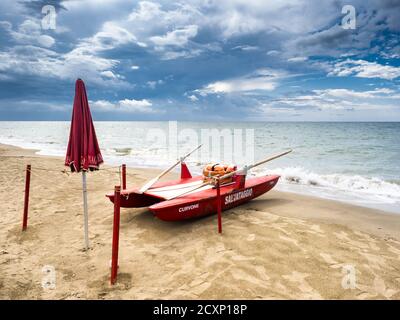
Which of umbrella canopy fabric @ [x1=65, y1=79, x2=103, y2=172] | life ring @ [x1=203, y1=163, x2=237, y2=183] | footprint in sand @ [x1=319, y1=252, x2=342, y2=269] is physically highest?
umbrella canopy fabric @ [x1=65, y1=79, x2=103, y2=172]

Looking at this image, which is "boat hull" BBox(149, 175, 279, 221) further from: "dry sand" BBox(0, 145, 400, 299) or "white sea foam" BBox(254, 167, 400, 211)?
"white sea foam" BBox(254, 167, 400, 211)

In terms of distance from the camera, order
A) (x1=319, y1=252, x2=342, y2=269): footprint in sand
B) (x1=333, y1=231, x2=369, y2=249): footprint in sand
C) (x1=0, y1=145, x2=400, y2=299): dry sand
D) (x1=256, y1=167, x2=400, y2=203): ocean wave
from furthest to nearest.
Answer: (x1=256, y1=167, x2=400, y2=203): ocean wave → (x1=333, y1=231, x2=369, y2=249): footprint in sand → (x1=319, y1=252, x2=342, y2=269): footprint in sand → (x1=0, y1=145, x2=400, y2=299): dry sand

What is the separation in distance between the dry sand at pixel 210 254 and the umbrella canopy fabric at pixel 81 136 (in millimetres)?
1813

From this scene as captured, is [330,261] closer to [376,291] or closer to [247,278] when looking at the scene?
[376,291]

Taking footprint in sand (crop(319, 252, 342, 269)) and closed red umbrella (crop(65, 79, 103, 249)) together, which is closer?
footprint in sand (crop(319, 252, 342, 269))

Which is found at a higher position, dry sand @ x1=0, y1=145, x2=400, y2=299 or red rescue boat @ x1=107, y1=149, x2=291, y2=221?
red rescue boat @ x1=107, y1=149, x2=291, y2=221

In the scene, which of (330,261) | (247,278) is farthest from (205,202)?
(330,261)

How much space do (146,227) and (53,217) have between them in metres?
2.67

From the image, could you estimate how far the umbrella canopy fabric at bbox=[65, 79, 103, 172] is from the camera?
4.99 meters

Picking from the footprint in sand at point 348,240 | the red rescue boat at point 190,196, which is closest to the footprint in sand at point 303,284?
the footprint in sand at point 348,240

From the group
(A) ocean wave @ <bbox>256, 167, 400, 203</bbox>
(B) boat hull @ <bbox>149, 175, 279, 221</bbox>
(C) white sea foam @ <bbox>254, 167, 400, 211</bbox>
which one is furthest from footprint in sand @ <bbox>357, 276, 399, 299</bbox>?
(A) ocean wave @ <bbox>256, 167, 400, 203</bbox>

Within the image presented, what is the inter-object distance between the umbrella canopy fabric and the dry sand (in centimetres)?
181

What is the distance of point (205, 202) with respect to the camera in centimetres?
680
